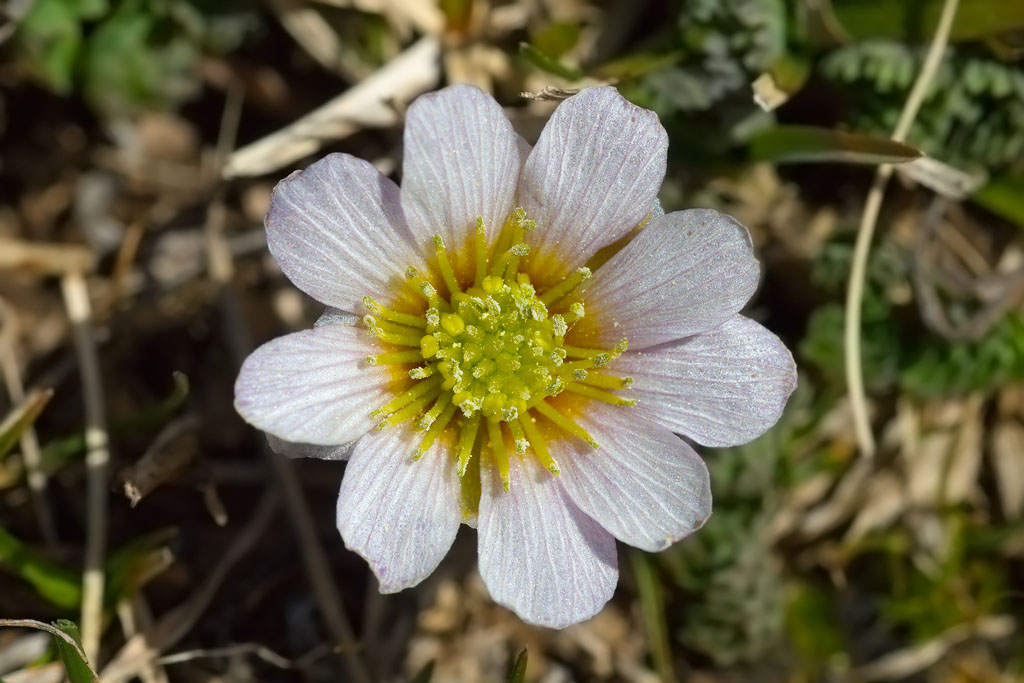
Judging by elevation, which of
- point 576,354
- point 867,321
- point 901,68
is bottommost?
point 867,321

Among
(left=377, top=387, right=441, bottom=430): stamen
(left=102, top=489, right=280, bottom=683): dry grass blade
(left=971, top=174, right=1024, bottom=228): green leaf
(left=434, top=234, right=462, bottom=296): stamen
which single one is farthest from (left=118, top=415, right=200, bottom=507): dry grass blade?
(left=971, top=174, right=1024, bottom=228): green leaf

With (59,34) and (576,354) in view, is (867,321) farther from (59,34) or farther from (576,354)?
(59,34)

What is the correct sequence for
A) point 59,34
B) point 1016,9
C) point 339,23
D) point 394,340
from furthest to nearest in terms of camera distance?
1. point 339,23
2. point 59,34
3. point 1016,9
4. point 394,340

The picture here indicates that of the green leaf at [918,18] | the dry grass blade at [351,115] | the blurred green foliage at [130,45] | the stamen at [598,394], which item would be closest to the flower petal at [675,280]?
the stamen at [598,394]

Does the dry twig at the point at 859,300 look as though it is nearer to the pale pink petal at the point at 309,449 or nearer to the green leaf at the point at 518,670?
the green leaf at the point at 518,670

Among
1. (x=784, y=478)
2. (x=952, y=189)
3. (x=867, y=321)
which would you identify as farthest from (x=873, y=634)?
(x=952, y=189)

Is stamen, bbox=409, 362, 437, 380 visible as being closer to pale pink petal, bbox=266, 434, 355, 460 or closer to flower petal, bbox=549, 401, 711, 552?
pale pink petal, bbox=266, 434, 355, 460

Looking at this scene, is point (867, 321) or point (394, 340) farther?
point (867, 321)

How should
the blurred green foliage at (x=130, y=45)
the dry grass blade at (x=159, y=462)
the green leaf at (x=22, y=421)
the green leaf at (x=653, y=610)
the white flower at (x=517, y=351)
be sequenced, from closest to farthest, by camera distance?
the white flower at (x=517, y=351), the dry grass blade at (x=159, y=462), the green leaf at (x=22, y=421), the blurred green foliage at (x=130, y=45), the green leaf at (x=653, y=610)
